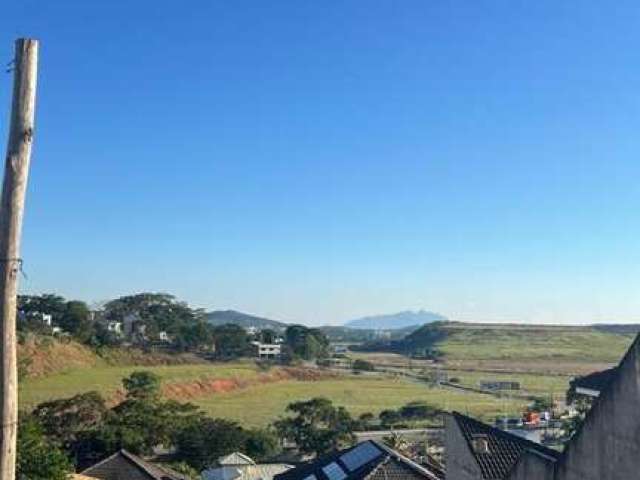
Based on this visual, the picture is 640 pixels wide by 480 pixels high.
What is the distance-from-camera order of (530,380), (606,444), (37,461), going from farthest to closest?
1. (530,380)
2. (37,461)
3. (606,444)

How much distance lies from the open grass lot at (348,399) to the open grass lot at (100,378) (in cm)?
519

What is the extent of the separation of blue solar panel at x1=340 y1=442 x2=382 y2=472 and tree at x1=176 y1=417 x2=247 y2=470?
64.5 feet

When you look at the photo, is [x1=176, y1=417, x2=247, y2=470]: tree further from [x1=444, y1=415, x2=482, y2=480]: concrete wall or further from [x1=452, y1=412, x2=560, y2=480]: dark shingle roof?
[x1=452, y1=412, x2=560, y2=480]: dark shingle roof

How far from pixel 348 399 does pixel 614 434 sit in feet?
265

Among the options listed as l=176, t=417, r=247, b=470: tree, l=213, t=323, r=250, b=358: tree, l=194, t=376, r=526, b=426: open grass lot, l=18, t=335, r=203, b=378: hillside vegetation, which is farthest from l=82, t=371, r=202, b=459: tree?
l=213, t=323, r=250, b=358: tree

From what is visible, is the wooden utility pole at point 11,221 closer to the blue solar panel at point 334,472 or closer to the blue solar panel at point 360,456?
the blue solar panel at point 334,472

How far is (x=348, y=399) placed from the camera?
89438 millimetres

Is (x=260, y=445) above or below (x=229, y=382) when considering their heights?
below

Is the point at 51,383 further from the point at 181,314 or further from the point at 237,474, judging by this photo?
the point at 181,314

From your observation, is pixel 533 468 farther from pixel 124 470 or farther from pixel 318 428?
pixel 318 428

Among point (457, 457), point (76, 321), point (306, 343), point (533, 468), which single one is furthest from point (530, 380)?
point (533, 468)

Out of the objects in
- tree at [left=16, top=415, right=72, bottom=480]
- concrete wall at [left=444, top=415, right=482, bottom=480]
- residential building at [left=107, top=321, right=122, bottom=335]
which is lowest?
tree at [left=16, top=415, right=72, bottom=480]

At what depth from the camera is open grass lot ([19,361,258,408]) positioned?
71.2 meters

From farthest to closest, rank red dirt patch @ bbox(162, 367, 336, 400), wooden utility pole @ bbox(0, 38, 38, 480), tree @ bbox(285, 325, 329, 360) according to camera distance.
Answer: tree @ bbox(285, 325, 329, 360), red dirt patch @ bbox(162, 367, 336, 400), wooden utility pole @ bbox(0, 38, 38, 480)
